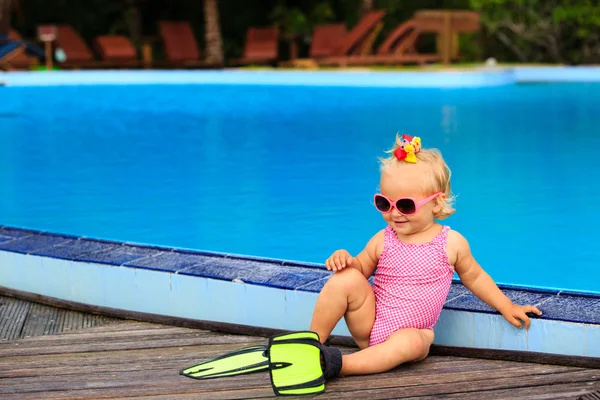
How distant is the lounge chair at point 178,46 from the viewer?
20812mm

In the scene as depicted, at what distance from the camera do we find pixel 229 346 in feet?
Result: 10.5

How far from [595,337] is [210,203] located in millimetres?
4386

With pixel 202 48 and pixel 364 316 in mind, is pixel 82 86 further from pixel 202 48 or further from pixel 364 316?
pixel 364 316

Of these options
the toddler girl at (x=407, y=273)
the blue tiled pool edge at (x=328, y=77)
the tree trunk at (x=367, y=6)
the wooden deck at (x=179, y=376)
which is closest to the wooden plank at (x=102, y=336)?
the wooden deck at (x=179, y=376)

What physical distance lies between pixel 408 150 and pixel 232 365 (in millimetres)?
892

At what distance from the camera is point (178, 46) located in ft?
68.9

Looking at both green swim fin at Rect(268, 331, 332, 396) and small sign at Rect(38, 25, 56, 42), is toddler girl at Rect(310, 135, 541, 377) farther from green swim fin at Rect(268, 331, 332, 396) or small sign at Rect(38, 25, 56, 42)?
small sign at Rect(38, 25, 56, 42)

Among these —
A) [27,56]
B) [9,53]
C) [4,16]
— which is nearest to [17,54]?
[9,53]

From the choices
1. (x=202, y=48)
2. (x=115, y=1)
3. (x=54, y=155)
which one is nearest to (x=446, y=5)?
(x=202, y=48)

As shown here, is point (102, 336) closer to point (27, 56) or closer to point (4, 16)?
point (27, 56)

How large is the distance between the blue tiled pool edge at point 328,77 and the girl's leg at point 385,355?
12924 mm

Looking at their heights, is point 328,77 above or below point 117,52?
below

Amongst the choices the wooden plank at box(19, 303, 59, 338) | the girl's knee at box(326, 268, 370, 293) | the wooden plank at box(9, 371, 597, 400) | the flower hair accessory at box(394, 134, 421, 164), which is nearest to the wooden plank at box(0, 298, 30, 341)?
the wooden plank at box(19, 303, 59, 338)

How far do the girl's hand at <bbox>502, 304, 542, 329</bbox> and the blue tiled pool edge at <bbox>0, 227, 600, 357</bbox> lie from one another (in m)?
0.03
